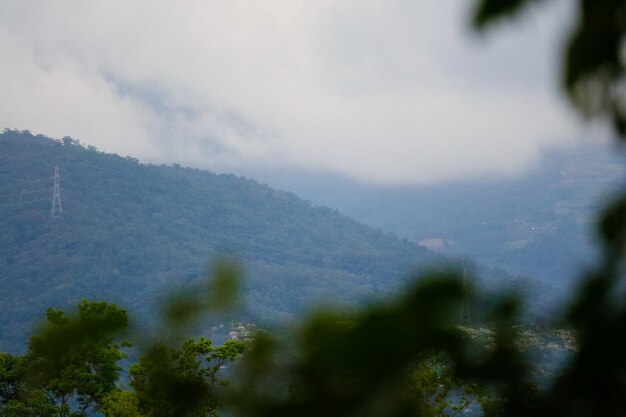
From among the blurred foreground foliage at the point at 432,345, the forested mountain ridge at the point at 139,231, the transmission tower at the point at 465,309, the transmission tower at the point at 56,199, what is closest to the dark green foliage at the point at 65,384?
the blurred foreground foliage at the point at 432,345

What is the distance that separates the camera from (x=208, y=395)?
6.36 ft

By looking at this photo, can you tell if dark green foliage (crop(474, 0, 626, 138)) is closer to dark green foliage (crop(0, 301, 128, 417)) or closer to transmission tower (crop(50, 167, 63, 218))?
dark green foliage (crop(0, 301, 128, 417))

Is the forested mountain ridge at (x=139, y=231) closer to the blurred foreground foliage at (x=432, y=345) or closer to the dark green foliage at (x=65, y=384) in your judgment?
the dark green foliage at (x=65, y=384)

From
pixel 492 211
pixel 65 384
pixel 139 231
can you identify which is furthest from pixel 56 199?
pixel 65 384

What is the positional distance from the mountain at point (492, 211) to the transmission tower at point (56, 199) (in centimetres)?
3514

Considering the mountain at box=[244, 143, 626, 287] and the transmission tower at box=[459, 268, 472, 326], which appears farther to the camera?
the mountain at box=[244, 143, 626, 287]

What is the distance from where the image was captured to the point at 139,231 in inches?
3036

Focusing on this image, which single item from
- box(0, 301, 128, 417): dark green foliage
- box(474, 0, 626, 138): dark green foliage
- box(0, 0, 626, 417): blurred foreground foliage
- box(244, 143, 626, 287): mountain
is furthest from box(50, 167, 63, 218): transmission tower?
box(474, 0, 626, 138): dark green foliage

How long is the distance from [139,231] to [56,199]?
354 inches

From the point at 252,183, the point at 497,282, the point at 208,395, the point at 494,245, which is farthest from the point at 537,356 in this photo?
the point at 252,183

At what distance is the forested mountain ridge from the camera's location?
58.1m

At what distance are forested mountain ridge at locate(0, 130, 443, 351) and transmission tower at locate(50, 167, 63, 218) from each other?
0.67 metres

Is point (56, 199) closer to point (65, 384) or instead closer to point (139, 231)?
point (139, 231)

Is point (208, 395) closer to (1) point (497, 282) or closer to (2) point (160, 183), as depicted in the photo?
(1) point (497, 282)
